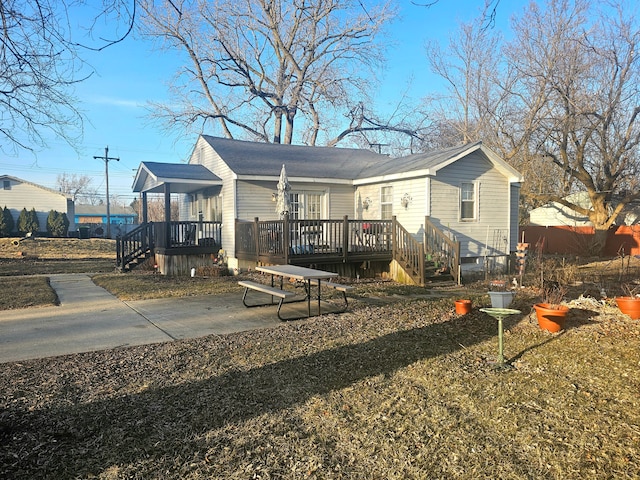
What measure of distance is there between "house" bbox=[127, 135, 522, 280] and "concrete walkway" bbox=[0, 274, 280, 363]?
3.76 meters

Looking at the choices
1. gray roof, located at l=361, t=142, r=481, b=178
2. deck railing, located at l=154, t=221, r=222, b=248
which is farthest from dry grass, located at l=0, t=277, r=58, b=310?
gray roof, located at l=361, t=142, r=481, b=178

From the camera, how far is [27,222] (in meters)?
34.9

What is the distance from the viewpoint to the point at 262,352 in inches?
211

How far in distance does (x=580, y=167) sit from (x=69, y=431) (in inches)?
960

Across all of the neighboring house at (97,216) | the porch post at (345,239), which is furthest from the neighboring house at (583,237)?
the neighboring house at (97,216)

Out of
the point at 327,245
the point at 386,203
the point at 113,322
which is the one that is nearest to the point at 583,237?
the point at 386,203

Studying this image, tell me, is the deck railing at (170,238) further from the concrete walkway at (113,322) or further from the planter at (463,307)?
the planter at (463,307)

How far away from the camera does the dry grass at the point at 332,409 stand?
2.88 m

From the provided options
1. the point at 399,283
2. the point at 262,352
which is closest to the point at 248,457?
the point at 262,352

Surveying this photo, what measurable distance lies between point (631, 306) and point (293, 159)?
1213 cm

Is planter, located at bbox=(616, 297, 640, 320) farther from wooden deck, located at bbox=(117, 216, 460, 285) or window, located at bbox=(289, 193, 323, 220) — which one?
window, located at bbox=(289, 193, 323, 220)

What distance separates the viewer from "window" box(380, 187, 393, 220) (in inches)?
562

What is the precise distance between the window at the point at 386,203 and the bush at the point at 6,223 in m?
30.7

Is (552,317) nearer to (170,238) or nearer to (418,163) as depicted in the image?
(418,163)
